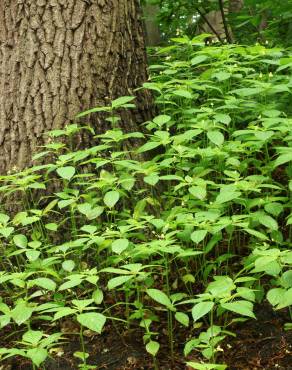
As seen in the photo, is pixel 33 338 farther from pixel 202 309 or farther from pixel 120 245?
pixel 202 309

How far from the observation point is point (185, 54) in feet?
15.0

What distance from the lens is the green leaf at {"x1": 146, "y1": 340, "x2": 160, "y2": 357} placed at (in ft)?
7.93

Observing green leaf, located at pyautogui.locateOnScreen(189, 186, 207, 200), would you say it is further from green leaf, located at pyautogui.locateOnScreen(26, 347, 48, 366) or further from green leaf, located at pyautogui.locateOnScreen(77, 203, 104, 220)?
green leaf, located at pyautogui.locateOnScreen(26, 347, 48, 366)

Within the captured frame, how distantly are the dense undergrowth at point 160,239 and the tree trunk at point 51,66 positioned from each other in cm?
21

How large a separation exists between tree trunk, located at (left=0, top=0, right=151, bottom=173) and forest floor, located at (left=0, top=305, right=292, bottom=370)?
4.41 feet

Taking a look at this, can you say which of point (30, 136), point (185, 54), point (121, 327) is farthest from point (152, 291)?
point (185, 54)

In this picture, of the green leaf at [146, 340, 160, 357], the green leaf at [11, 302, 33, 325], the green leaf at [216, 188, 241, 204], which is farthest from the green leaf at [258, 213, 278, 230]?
the green leaf at [11, 302, 33, 325]

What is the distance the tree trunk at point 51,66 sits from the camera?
11.4ft

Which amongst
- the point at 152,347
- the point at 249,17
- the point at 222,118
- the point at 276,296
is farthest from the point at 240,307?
the point at 249,17

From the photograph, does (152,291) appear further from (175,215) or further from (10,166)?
(10,166)

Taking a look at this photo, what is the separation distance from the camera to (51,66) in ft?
11.5

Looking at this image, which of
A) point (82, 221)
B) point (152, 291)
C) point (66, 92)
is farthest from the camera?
point (66, 92)

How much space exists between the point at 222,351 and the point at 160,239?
63 centimetres

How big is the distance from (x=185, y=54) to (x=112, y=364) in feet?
9.52
